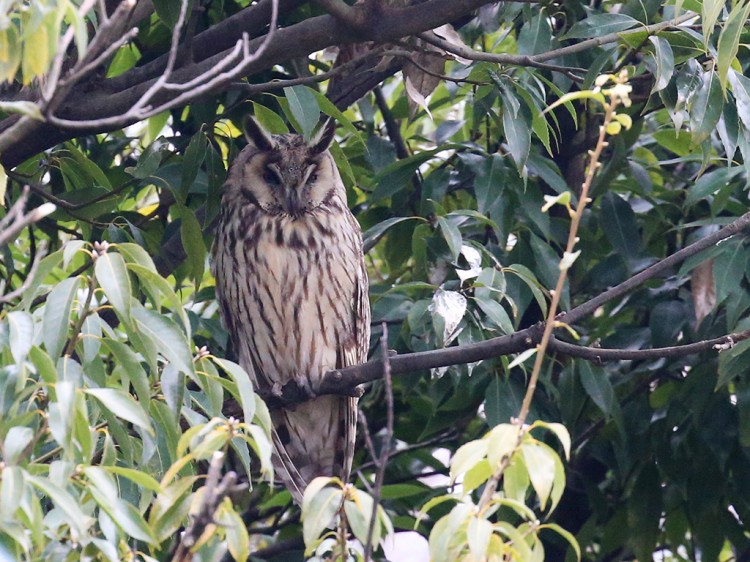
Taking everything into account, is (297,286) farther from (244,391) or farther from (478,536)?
(478,536)

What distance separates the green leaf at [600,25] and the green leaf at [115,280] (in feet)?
5.16

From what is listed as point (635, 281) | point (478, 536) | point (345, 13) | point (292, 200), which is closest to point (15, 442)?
point (478, 536)

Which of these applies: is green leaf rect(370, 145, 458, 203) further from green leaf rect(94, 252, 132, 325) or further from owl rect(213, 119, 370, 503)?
green leaf rect(94, 252, 132, 325)

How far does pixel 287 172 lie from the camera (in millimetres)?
3766

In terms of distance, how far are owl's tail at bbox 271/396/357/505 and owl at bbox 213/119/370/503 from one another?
0.04 meters

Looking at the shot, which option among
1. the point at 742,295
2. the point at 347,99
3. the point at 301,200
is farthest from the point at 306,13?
the point at 742,295

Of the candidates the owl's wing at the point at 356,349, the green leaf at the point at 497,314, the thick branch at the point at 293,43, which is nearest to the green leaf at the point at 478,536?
the green leaf at the point at 497,314

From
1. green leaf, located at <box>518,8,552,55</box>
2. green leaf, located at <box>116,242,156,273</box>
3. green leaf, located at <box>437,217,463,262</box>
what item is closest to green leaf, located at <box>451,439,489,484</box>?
green leaf, located at <box>116,242,156,273</box>

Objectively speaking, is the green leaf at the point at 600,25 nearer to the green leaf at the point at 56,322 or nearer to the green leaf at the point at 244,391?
the green leaf at the point at 244,391

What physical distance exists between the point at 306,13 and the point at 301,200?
627mm

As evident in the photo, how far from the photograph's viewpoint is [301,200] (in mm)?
3779

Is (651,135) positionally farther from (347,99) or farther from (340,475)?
(340,475)

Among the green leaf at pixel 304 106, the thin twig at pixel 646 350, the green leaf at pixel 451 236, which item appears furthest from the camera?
the green leaf at pixel 451 236

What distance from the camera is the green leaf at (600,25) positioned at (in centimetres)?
284
